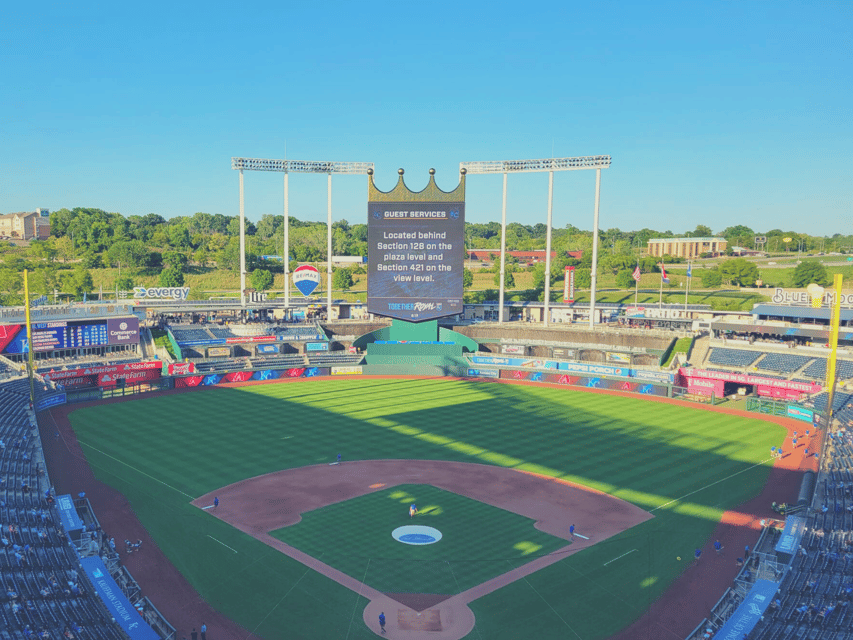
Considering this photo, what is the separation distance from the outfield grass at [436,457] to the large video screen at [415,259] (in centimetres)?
930

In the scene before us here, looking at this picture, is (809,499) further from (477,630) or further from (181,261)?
(181,261)

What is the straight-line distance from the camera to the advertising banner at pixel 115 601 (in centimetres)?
2269

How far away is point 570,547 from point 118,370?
164ft

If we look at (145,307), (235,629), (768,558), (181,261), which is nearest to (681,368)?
(768,558)

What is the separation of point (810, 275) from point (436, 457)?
83.5m

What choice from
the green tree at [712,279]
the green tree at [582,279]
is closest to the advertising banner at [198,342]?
the green tree at [582,279]

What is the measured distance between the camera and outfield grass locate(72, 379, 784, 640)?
26.8m

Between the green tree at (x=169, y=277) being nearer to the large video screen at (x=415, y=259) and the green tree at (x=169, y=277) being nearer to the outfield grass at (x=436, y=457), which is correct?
the large video screen at (x=415, y=259)

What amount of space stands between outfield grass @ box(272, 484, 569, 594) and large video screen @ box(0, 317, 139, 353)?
149ft

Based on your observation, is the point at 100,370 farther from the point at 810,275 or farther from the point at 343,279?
the point at 810,275

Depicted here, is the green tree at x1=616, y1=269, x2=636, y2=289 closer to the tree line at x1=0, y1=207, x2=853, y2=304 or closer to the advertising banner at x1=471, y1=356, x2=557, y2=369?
the tree line at x1=0, y1=207, x2=853, y2=304

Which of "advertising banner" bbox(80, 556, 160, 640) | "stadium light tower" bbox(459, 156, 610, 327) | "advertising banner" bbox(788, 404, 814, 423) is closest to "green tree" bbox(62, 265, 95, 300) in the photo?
"stadium light tower" bbox(459, 156, 610, 327)

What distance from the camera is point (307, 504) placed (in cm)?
3709

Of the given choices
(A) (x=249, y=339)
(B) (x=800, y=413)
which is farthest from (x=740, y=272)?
(A) (x=249, y=339)
